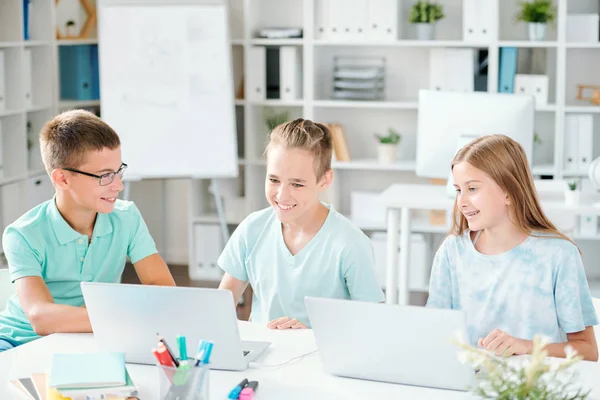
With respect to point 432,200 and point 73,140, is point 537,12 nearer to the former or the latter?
point 432,200

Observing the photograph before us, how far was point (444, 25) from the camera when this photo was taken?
15.5 ft

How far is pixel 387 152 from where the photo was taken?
466 cm

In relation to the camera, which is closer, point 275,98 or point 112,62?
point 112,62

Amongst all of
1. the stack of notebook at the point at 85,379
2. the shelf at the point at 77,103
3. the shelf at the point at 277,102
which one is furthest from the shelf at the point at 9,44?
the stack of notebook at the point at 85,379

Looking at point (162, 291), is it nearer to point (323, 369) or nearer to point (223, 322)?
point (223, 322)

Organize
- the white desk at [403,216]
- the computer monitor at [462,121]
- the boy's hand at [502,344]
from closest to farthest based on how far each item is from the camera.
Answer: the boy's hand at [502,344] → the computer monitor at [462,121] → the white desk at [403,216]

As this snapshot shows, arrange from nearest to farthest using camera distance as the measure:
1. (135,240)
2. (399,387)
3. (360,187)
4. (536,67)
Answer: (399,387) → (135,240) → (536,67) → (360,187)

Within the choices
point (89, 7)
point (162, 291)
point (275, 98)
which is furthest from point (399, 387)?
point (89, 7)

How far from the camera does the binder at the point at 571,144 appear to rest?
4.41 metres

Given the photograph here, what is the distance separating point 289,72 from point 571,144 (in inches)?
56.9

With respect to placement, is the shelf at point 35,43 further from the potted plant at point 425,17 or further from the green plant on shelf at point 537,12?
the green plant on shelf at point 537,12

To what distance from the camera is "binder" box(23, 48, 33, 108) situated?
4.22 m

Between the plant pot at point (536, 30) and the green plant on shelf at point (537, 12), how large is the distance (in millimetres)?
24

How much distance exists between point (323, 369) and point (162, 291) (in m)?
0.32
